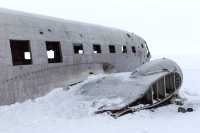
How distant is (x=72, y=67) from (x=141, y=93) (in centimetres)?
549

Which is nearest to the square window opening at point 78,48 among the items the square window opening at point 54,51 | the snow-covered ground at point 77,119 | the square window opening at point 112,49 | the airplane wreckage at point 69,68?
the airplane wreckage at point 69,68

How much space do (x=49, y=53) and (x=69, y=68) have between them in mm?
1764

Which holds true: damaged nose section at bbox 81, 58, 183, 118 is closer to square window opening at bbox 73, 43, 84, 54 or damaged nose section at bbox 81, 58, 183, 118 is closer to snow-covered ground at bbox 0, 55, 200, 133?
snow-covered ground at bbox 0, 55, 200, 133

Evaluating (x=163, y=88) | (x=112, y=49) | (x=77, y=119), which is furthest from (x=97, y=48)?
(x=77, y=119)

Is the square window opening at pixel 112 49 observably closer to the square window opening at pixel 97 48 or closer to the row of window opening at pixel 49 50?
the row of window opening at pixel 49 50

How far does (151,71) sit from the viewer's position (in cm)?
1498

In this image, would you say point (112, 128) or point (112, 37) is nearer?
point (112, 128)

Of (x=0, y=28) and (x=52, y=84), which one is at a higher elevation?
(x=0, y=28)

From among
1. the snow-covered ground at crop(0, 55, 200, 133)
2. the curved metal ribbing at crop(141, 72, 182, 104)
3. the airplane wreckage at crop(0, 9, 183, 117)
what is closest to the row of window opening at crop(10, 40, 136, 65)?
the airplane wreckage at crop(0, 9, 183, 117)

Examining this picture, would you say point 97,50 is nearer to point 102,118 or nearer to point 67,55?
point 67,55

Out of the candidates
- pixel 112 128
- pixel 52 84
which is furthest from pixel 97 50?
pixel 112 128

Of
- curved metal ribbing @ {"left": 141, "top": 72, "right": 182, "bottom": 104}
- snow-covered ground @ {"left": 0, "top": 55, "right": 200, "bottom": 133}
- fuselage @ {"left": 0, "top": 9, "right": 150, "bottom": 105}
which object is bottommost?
snow-covered ground @ {"left": 0, "top": 55, "right": 200, "bottom": 133}

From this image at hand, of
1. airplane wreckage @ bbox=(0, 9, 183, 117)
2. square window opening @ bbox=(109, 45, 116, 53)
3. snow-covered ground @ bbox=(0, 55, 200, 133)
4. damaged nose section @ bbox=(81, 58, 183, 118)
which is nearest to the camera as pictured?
snow-covered ground @ bbox=(0, 55, 200, 133)

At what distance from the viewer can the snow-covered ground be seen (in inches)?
408
